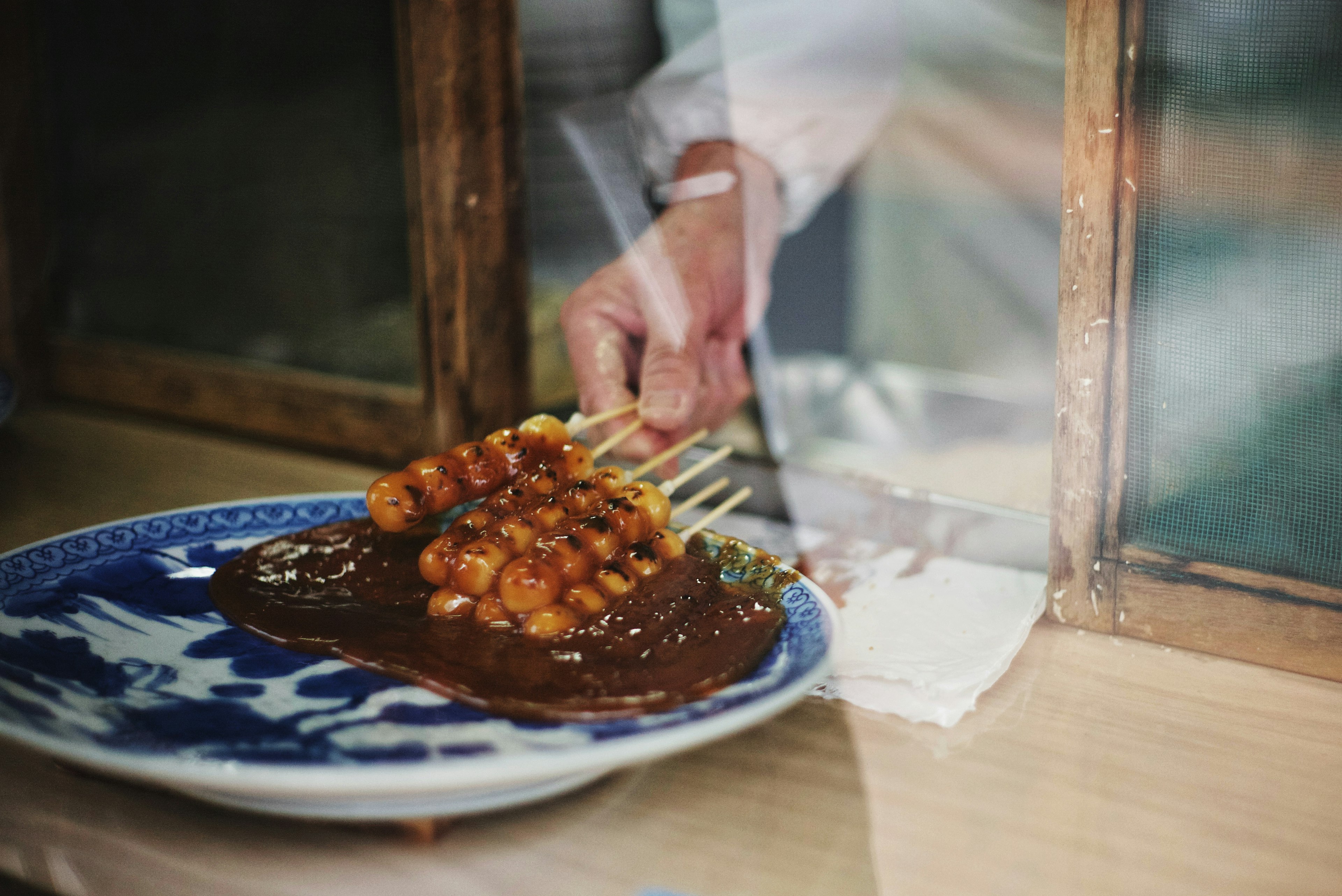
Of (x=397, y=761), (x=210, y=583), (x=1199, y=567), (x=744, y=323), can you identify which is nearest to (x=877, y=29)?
(x=744, y=323)

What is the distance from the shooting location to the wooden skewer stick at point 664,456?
4.91 ft

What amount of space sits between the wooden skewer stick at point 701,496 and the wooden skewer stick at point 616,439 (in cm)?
14

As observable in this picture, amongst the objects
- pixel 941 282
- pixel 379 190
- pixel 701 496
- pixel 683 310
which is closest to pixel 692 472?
pixel 701 496

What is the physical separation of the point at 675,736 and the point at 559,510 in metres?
0.46

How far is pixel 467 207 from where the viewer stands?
1.73 m

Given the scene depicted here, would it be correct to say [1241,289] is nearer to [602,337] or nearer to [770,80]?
[602,337]

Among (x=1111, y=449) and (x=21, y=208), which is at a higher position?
(x=21, y=208)

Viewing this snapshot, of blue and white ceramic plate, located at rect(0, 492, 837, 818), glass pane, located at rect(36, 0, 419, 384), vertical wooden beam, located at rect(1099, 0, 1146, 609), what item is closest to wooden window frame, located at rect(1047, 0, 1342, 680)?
vertical wooden beam, located at rect(1099, 0, 1146, 609)

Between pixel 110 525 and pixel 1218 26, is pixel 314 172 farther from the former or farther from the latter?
pixel 1218 26

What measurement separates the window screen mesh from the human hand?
722 mm

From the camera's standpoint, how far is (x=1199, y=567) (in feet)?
3.98

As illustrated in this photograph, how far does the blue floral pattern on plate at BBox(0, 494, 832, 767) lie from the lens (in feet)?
2.93

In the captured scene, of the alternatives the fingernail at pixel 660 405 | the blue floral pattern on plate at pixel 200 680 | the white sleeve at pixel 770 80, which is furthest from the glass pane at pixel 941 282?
the blue floral pattern on plate at pixel 200 680

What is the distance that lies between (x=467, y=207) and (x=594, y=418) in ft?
1.54
